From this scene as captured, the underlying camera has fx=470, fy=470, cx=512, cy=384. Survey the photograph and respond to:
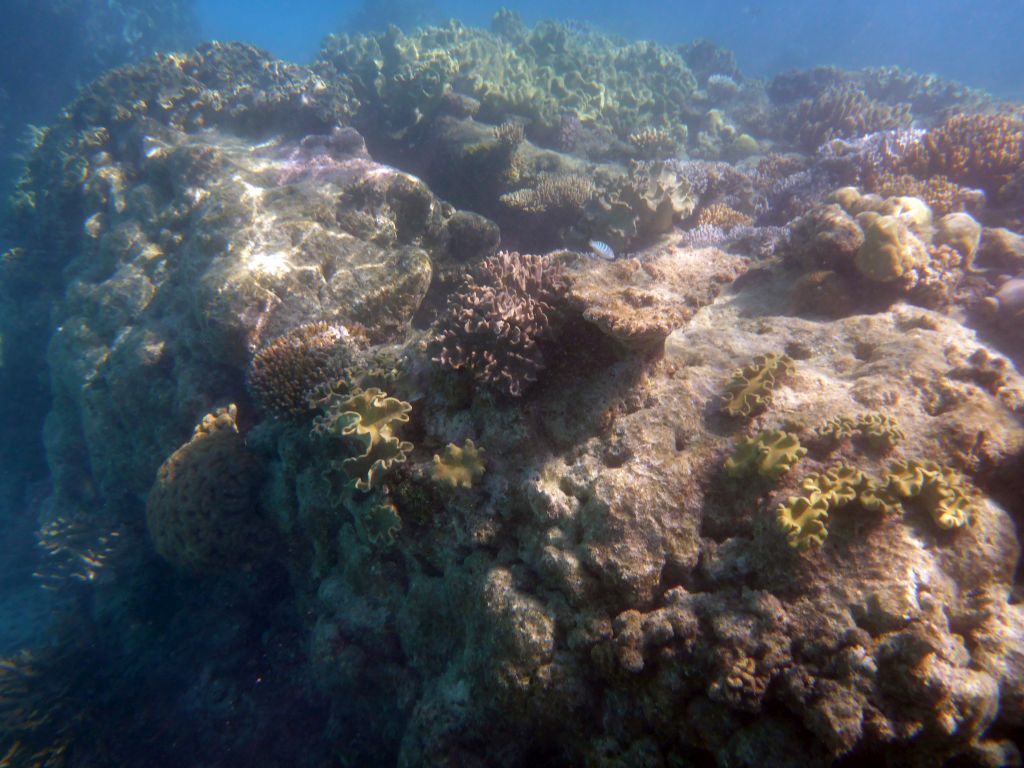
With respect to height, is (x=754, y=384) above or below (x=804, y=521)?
above

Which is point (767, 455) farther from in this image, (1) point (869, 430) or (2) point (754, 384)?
(1) point (869, 430)

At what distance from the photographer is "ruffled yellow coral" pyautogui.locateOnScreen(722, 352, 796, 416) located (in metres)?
3.77

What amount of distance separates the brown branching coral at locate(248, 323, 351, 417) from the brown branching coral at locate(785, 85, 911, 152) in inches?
599

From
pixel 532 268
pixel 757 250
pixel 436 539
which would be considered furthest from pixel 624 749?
pixel 757 250

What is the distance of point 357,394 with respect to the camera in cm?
443

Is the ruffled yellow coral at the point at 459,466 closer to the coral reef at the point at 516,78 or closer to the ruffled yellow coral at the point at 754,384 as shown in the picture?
the ruffled yellow coral at the point at 754,384

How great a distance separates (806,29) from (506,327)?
240 ft

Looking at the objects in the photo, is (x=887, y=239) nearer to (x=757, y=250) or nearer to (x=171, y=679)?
(x=757, y=250)

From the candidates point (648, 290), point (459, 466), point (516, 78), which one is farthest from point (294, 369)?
point (516, 78)

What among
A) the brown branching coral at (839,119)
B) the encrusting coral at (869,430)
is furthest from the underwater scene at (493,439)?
the brown branching coral at (839,119)

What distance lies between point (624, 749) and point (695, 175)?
9.72 m

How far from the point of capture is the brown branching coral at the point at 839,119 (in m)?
14.0

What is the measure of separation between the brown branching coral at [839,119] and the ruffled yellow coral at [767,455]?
14298 millimetres

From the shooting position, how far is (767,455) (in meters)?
3.33
